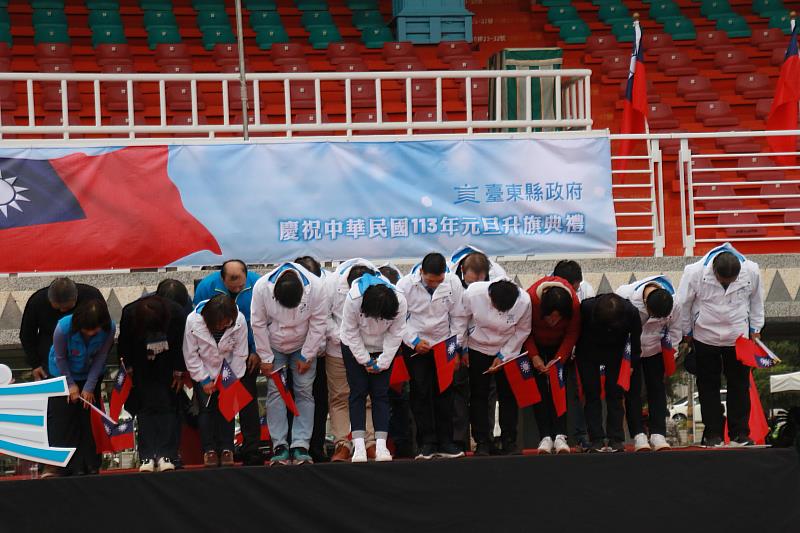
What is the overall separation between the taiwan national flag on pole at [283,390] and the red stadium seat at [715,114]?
8728 mm

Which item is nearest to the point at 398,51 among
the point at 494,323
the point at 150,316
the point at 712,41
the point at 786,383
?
the point at 712,41

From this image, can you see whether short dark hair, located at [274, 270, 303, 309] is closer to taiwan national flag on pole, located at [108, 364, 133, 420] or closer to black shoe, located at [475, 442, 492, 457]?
taiwan national flag on pole, located at [108, 364, 133, 420]

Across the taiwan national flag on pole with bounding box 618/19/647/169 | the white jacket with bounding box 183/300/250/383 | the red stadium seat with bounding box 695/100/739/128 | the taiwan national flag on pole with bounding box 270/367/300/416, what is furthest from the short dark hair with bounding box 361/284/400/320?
the red stadium seat with bounding box 695/100/739/128

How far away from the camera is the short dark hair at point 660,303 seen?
856 cm

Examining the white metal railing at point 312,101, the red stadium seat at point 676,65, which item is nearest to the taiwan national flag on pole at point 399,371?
the white metal railing at point 312,101

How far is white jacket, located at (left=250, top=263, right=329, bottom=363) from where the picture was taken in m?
8.45

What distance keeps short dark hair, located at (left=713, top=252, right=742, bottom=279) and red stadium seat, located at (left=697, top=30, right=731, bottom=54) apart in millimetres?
8793

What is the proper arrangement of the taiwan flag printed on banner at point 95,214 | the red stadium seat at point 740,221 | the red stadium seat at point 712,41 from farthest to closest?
the red stadium seat at point 712,41 → the red stadium seat at point 740,221 → the taiwan flag printed on banner at point 95,214

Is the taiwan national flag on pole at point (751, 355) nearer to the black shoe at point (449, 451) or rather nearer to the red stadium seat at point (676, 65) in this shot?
the black shoe at point (449, 451)

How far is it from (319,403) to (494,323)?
4.40 ft

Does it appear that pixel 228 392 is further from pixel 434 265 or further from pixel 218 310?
pixel 434 265

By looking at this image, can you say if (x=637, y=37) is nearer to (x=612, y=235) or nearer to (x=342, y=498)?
(x=612, y=235)

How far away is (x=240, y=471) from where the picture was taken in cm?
831

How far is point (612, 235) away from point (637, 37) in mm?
2613
